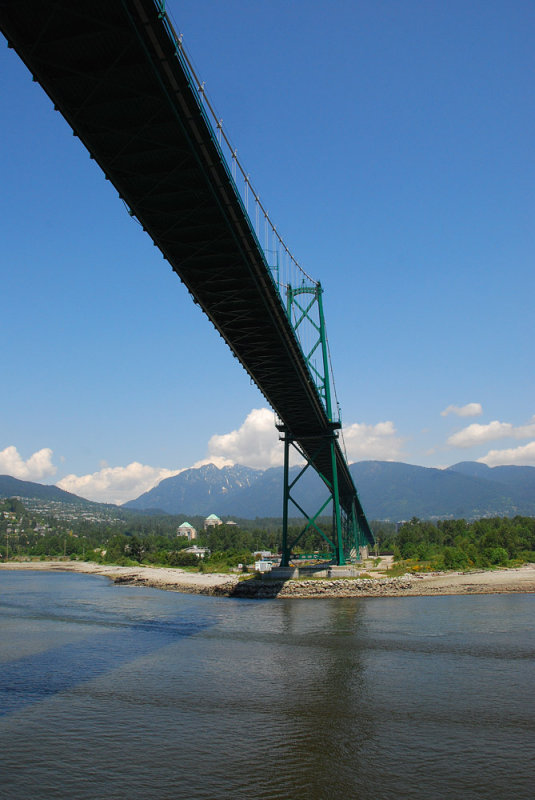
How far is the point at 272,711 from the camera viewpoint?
15.1m

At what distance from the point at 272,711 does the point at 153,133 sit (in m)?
16.8

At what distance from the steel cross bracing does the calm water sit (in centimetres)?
1561

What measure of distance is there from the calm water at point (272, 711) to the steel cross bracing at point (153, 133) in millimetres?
15613

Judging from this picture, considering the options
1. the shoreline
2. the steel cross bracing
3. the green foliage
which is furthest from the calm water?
the green foliage

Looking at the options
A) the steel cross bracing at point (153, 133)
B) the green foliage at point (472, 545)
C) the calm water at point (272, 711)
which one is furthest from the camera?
the green foliage at point (472, 545)

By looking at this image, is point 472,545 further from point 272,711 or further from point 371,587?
point 272,711

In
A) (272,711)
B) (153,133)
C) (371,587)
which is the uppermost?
(153,133)

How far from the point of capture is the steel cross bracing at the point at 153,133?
12.8 meters

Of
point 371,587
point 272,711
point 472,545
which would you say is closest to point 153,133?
point 272,711

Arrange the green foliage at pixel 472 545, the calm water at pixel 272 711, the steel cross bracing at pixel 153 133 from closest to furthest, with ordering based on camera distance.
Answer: the calm water at pixel 272 711 < the steel cross bracing at pixel 153 133 < the green foliage at pixel 472 545

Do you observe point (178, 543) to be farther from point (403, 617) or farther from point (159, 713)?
point (159, 713)

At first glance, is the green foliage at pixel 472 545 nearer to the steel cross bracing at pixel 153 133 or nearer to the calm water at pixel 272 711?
the calm water at pixel 272 711

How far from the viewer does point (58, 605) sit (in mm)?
43125

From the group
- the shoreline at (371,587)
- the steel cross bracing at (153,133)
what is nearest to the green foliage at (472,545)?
the shoreline at (371,587)
